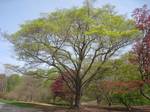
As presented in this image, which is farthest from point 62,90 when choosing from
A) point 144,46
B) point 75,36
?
point 144,46

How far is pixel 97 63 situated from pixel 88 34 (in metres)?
4.86

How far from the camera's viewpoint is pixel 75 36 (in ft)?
88.8

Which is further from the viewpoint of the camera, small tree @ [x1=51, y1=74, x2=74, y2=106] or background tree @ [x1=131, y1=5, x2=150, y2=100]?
small tree @ [x1=51, y1=74, x2=74, y2=106]

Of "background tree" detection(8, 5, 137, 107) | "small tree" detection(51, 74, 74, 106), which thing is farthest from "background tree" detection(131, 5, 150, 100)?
"small tree" detection(51, 74, 74, 106)

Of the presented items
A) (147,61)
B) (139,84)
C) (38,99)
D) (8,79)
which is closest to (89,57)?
(139,84)

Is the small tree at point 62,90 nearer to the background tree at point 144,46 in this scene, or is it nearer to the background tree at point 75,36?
the background tree at point 75,36

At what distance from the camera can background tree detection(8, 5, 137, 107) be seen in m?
25.5

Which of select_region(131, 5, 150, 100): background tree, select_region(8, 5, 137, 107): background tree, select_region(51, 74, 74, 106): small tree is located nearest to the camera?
select_region(131, 5, 150, 100): background tree

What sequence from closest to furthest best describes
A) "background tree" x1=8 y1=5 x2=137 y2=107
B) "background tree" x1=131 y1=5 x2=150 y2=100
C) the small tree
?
1. "background tree" x1=131 y1=5 x2=150 y2=100
2. "background tree" x1=8 y1=5 x2=137 y2=107
3. the small tree

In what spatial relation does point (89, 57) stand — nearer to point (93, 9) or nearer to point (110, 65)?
point (110, 65)

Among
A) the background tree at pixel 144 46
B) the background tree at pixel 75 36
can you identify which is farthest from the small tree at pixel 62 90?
the background tree at pixel 144 46

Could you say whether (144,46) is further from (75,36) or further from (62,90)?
(62,90)

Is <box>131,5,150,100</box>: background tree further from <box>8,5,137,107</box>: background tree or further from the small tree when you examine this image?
the small tree

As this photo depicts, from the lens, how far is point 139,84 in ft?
67.7
